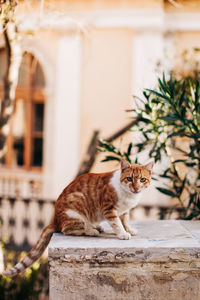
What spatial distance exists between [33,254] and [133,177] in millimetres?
628

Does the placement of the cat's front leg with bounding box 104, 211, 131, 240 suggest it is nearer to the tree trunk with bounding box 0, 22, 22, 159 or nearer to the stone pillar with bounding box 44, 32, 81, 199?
the tree trunk with bounding box 0, 22, 22, 159

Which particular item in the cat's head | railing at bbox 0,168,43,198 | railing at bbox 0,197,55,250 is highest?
the cat's head

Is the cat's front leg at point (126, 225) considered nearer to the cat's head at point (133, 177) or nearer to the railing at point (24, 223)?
the cat's head at point (133, 177)

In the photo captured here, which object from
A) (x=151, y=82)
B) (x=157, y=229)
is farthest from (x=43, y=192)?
(x=157, y=229)

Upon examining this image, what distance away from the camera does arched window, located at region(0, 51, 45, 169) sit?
328 inches

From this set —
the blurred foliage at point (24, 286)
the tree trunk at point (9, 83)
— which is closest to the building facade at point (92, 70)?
the blurred foliage at point (24, 286)

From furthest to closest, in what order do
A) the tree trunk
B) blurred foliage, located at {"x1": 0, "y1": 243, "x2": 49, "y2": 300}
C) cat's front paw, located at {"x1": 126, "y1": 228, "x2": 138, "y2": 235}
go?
blurred foliage, located at {"x1": 0, "y1": 243, "x2": 49, "y2": 300}
the tree trunk
cat's front paw, located at {"x1": 126, "y1": 228, "x2": 138, "y2": 235}

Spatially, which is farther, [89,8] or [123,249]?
[89,8]

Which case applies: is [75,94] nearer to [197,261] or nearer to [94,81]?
[94,81]

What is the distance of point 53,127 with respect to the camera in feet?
26.7

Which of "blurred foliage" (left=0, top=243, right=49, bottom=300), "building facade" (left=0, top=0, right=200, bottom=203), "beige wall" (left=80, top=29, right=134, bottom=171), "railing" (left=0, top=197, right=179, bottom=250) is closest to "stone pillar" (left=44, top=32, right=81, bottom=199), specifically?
"building facade" (left=0, top=0, right=200, bottom=203)

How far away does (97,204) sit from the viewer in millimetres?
2094

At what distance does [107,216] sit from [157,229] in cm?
35

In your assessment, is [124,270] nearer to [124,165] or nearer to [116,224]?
[116,224]
